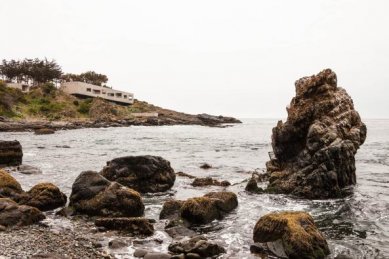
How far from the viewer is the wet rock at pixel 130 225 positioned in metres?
14.1

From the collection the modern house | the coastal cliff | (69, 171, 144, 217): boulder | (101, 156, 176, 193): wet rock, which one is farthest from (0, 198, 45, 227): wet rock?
the modern house

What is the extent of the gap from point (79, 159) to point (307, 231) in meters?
29.3

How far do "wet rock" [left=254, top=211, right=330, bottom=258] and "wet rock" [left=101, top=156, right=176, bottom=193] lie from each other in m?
10.6

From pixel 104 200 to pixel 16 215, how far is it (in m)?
3.66

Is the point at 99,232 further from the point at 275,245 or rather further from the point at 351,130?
the point at 351,130

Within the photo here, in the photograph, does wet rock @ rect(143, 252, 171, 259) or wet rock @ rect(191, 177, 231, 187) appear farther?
wet rock @ rect(191, 177, 231, 187)

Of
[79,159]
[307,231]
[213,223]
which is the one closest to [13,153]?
[79,159]

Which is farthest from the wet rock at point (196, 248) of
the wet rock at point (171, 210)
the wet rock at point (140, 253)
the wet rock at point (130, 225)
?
the wet rock at point (171, 210)

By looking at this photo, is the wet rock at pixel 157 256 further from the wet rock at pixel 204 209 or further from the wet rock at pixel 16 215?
the wet rock at pixel 16 215

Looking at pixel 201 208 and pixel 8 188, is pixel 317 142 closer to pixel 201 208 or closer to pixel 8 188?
pixel 201 208

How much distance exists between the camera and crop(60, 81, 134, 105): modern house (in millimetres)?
134500

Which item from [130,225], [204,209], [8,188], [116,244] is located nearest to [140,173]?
[8,188]

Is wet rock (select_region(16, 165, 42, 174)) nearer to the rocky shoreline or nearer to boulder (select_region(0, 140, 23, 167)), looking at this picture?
boulder (select_region(0, 140, 23, 167))

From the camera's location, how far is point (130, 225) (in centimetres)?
1438
